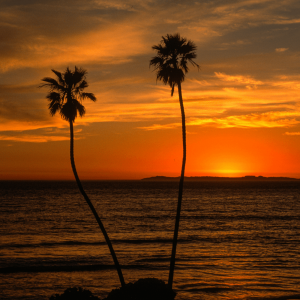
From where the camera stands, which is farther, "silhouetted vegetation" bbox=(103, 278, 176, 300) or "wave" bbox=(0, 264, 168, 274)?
"wave" bbox=(0, 264, 168, 274)

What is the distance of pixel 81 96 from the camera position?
22.6 metres

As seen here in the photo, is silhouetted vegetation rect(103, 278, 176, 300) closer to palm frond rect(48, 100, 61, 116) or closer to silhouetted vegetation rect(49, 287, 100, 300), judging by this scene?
silhouetted vegetation rect(49, 287, 100, 300)

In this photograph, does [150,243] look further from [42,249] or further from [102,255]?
[42,249]

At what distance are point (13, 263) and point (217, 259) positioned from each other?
18.6m

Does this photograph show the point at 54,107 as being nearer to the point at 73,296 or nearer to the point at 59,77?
the point at 59,77

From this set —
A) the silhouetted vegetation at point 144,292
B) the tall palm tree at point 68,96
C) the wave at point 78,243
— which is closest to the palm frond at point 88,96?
the tall palm tree at point 68,96

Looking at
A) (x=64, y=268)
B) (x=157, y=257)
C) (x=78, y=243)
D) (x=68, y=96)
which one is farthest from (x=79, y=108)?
(x=78, y=243)

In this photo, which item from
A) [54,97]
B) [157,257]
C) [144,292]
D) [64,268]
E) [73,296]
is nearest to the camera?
[73,296]

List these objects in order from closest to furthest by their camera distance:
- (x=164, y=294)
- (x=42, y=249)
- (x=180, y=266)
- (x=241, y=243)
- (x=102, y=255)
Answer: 1. (x=164, y=294)
2. (x=180, y=266)
3. (x=102, y=255)
4. (x=42, y=249)
5. (x=241, y=243)

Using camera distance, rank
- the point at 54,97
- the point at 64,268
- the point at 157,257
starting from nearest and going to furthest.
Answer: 1. the point at 54,97
2. the point at 64,268
3. the point at 157,257

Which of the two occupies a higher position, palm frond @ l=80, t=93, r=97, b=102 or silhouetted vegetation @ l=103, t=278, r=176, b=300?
palm frond @ l=80, t=93, r=97, b=102

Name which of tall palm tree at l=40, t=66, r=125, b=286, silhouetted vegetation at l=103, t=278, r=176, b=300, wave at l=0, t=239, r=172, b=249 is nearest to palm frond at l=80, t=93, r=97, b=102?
tall palm tree at l=40, t=66, r=125, b=286

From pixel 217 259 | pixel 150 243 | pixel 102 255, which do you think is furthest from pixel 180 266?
pixel 150 243

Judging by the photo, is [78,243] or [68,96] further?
[78,243]
